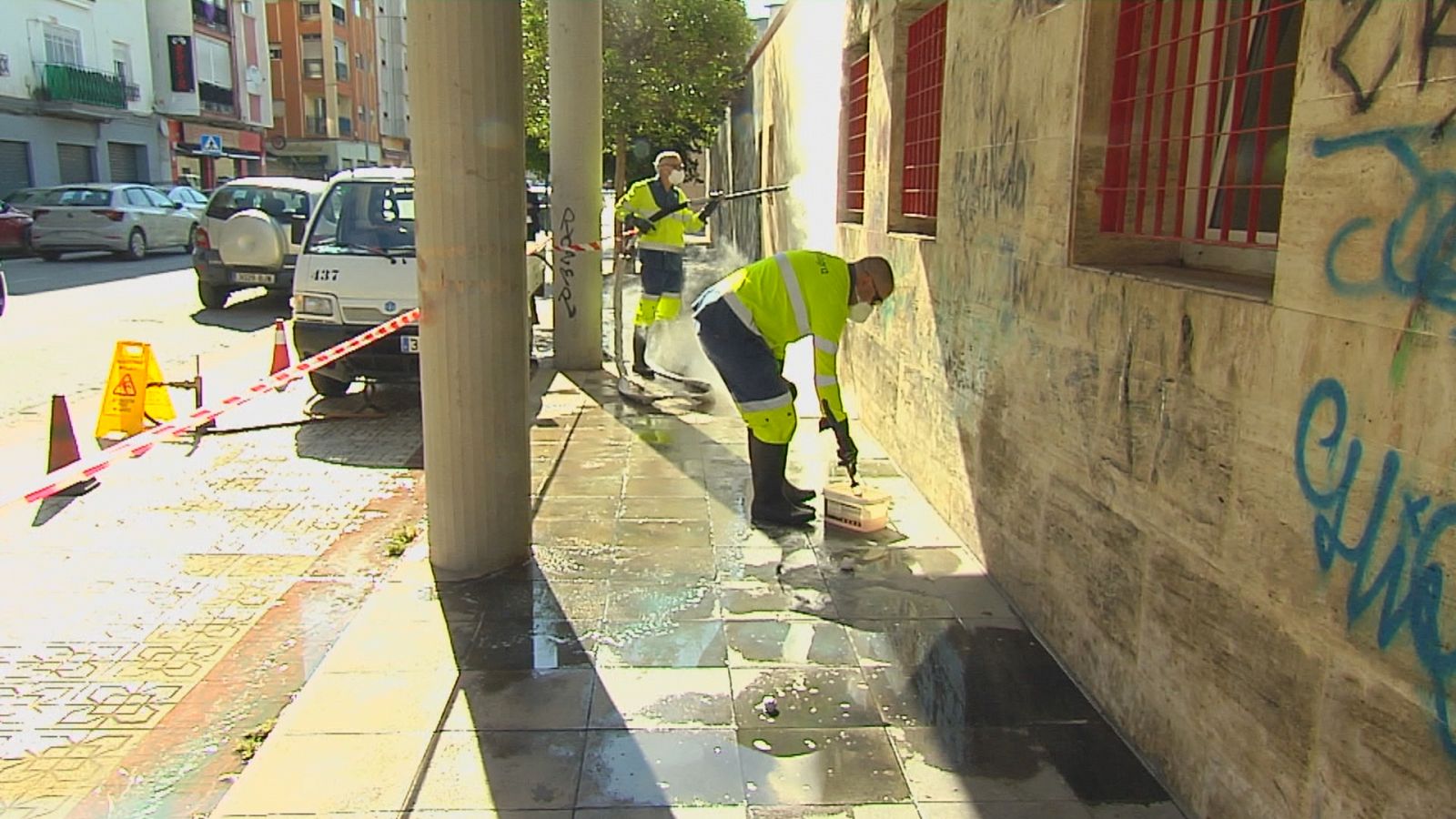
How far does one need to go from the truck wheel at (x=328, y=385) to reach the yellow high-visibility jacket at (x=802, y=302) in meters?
4.44

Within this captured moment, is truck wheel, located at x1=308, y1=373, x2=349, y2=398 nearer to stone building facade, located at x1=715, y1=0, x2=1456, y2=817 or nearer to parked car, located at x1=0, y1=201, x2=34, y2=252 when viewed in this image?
stone building facade, located at x1=715, y1=0, x2=1456, y2=817

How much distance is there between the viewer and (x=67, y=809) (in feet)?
10.8

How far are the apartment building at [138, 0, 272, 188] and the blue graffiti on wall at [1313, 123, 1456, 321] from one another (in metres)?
41.8

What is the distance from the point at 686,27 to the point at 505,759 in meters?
17.5

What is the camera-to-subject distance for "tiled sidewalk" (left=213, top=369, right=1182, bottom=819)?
3.19 m

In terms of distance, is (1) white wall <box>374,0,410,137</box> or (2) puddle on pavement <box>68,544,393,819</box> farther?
(1) white wall <box>374,0,410,137</box>

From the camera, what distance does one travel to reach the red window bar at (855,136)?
27.2 feet

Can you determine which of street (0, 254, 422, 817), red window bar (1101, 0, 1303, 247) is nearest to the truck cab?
street (0, 254, 422, 817)

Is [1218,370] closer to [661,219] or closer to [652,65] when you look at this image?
[661,219]

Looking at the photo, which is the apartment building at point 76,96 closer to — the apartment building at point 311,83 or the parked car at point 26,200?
the parked car at point 26,200

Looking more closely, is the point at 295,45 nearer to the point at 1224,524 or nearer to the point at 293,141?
the point at 293,141

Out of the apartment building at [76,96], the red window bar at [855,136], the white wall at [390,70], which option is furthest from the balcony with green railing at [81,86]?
the red window bar at [855,136]

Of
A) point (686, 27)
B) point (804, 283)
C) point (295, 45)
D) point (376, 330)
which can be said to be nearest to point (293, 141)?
point (295, 45)

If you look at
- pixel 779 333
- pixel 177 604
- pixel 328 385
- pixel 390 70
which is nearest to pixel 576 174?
pixel 328 385
